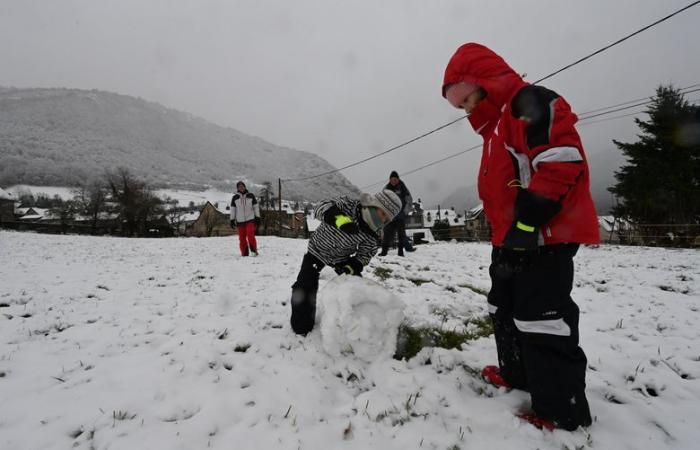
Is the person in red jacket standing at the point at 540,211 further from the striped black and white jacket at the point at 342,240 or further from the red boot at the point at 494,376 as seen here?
the striped black and white jacket at the point at 342,240

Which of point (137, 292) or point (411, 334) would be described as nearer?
point (411, 334)

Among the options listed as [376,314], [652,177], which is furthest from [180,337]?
[652,177]

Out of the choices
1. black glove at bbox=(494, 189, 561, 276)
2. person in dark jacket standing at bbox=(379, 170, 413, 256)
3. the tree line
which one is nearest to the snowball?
black glove at bbox=(494, 189, 561, 276)

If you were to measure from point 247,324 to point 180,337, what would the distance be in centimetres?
66

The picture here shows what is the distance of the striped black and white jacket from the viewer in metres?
2.99

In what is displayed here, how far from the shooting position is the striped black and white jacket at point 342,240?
2990 millimetres

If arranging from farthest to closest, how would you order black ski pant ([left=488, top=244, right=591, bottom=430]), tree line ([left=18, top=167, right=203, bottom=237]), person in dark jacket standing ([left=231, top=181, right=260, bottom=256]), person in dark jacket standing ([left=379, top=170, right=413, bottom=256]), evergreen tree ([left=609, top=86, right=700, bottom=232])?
tree line ([left=18, top=167, right=203, bottom=237]) → evergreen tree ([left=609, top=86, right=700, bottom=232]) → person in dark jacket standing ([left=231, top=181, right=260, bottom=256]) → person in dark jacket standing ([left=379, top=170, right=413, bottom=256]) → black ski pant ([left=488, top=244, right=591, bottom=430])

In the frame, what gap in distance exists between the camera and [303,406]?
80.9 inches

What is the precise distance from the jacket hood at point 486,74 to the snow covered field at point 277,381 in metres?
2.05

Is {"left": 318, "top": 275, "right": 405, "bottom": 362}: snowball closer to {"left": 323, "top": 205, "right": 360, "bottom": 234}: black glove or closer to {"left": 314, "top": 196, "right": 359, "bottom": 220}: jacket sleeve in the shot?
{"left": 323, "top": 205, "right": 360, "bottom": 234}: black glove

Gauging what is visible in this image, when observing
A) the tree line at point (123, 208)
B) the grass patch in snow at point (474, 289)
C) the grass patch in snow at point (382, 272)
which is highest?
the tree line at point (123, 208)

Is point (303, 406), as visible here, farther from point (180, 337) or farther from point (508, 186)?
point (508, 186)

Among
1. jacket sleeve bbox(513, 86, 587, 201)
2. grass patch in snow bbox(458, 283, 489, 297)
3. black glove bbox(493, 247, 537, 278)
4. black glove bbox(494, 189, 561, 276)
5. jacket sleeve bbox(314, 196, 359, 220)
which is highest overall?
jacket sleeve bbox(513, 86, 587, 201)

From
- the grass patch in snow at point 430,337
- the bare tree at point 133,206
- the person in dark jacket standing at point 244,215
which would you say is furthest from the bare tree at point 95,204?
the grass patch in snow at point 430,337
